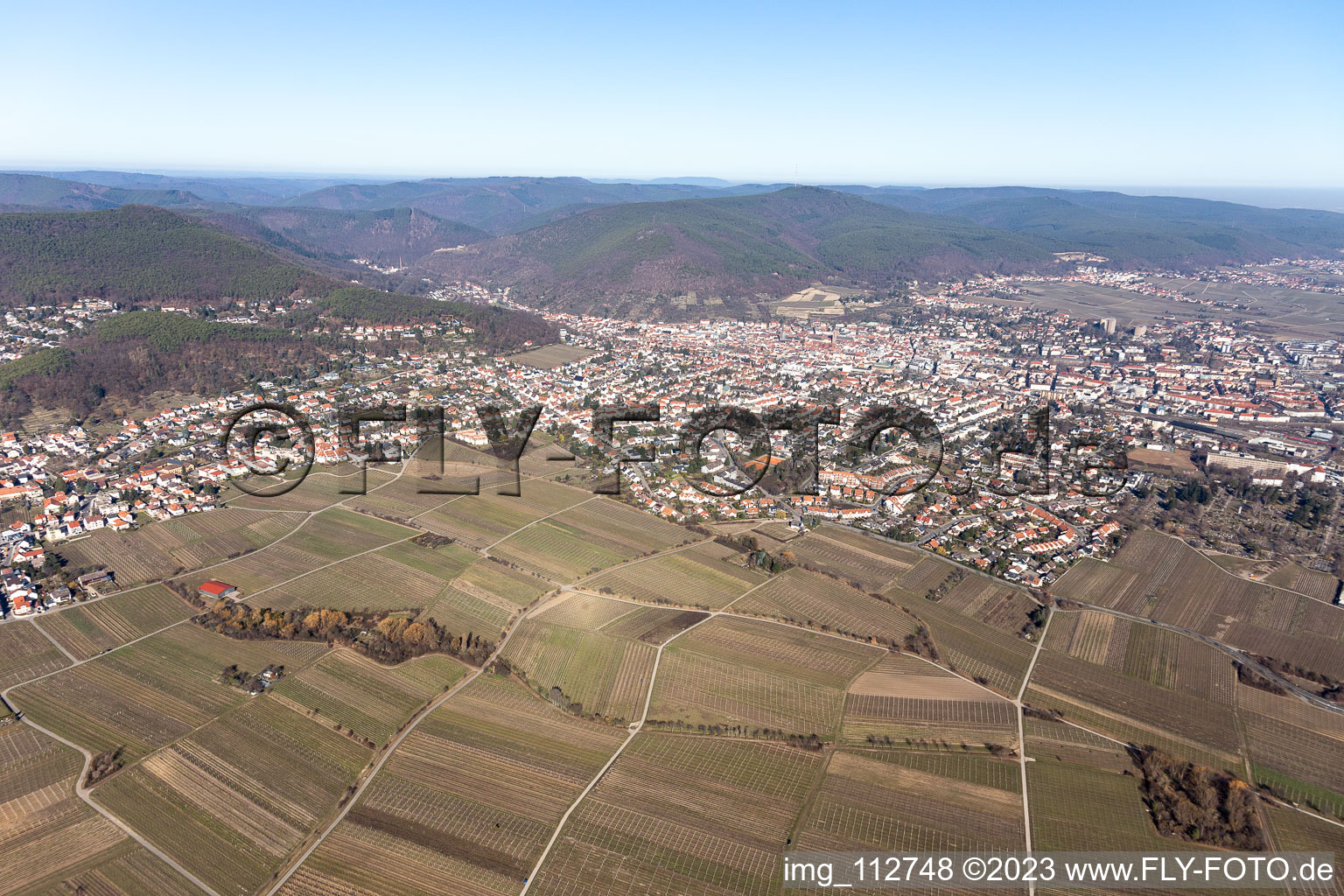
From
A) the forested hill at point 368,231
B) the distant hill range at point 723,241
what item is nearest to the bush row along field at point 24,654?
the distant hill range at point 723,241

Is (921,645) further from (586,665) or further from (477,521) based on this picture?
(477,521)

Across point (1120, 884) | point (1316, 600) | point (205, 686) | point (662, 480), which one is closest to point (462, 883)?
point (205, 686)

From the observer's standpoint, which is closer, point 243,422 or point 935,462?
point 935,462

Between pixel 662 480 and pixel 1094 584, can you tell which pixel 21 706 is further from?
pixel 1094 584

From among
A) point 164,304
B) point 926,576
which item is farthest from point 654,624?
point 164,304

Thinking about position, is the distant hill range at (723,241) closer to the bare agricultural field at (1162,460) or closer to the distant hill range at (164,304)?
the distant hill range at (164,304)

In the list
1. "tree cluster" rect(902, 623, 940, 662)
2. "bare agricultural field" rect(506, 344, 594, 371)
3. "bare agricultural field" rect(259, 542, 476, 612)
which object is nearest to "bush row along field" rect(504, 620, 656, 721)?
"bare agricultural field" rect(259, 542, 476, 612)
